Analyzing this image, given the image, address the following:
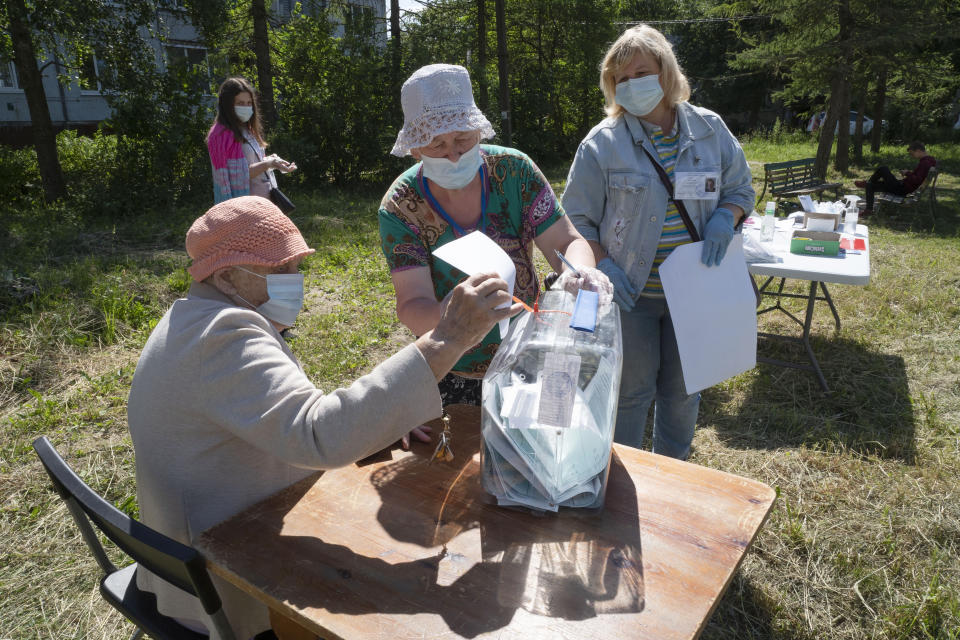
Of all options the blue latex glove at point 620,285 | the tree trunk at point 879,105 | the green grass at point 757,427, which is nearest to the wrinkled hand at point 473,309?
the blue latex glove at point 620,285

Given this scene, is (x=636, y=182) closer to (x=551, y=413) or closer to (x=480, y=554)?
(x=551, y=413)

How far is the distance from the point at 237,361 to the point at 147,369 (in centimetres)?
25

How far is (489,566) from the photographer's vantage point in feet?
3.91

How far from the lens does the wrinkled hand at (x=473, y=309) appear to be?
3.98 ft

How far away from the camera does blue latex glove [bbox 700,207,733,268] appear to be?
227cm

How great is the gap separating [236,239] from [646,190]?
1.53m

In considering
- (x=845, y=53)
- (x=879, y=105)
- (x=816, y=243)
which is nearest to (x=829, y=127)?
(x=845, y=53)

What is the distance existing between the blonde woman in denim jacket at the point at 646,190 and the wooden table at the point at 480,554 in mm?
907

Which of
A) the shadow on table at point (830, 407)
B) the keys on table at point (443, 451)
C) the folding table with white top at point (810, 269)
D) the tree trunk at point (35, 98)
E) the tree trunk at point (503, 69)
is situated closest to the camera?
the keys on table at point (443, 451)

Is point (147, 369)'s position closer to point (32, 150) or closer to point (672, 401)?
point (672, 401)

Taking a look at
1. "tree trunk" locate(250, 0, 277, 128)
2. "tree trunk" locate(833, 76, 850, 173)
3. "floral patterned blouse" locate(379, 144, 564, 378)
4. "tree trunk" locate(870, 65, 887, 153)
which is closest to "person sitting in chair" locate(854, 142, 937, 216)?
"tree trunk" locate(833, 76, 850, 173)

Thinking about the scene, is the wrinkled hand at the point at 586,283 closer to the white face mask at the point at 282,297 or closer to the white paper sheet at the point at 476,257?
the white paper sheet at the point at 476,257

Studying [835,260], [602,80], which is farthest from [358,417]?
[835,260]

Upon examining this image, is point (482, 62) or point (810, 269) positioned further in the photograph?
point (482, 62)
